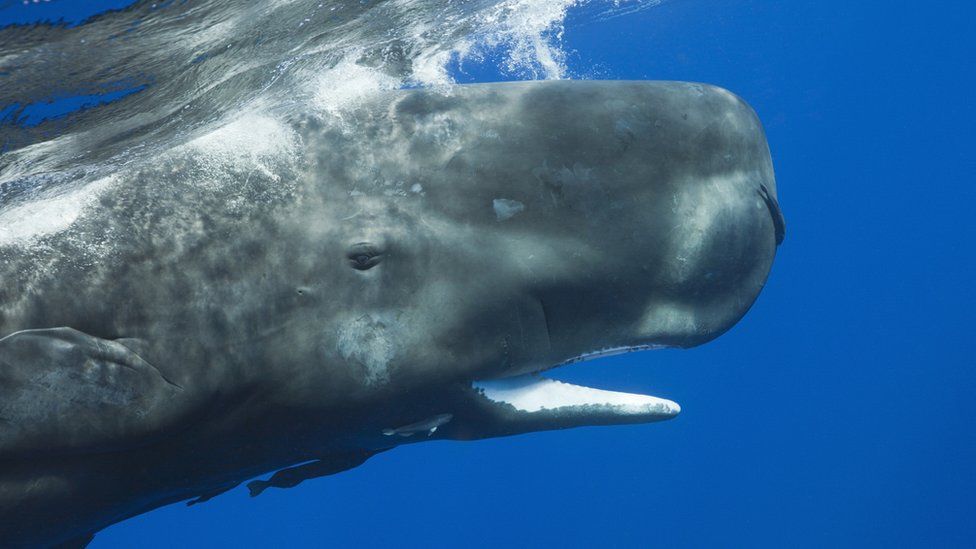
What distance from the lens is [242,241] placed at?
12.0 feet

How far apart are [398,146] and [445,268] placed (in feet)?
2.52

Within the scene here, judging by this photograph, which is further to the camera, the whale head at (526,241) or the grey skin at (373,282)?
the whale head at (526,241)

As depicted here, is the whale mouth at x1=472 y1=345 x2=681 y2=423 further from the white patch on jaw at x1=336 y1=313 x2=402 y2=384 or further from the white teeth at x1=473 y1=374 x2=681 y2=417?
the white patch on jaw at x1=336 y1=313 x2=402 y2=384

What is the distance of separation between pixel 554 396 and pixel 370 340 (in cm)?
107

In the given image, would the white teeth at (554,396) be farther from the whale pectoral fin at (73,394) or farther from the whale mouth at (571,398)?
the whale pectoral fin at (73,394)

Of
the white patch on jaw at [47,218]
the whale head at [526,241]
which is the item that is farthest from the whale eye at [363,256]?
the white patch on jaw at [47,218]

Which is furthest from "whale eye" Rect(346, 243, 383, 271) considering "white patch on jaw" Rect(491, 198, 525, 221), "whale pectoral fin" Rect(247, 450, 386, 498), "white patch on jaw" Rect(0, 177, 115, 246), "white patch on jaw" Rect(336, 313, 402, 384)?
"white patch on jaw" Rect(0, 177, 115, 246)

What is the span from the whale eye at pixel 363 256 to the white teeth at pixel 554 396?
32.7 inches

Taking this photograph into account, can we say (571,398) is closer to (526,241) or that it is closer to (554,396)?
(554,396)

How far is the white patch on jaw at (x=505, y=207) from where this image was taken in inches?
151

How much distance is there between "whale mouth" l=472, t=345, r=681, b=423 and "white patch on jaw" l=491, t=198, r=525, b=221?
2.76 ft

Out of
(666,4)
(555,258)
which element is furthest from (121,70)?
(666,4)

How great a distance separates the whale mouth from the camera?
3.96m

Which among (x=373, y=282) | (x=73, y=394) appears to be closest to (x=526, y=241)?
(x=373, y=282)
